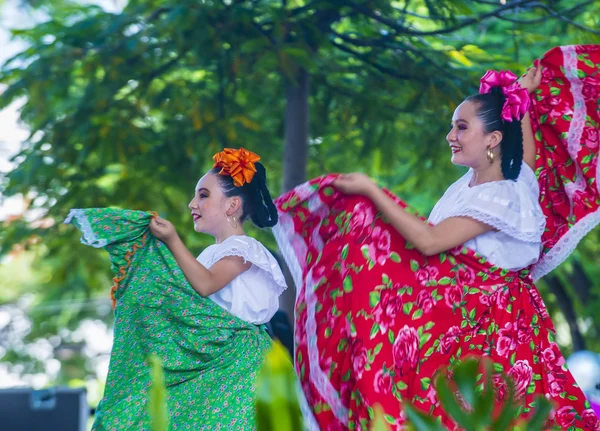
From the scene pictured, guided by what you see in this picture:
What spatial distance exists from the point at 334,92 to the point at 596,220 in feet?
9.25

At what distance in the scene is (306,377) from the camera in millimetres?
2674

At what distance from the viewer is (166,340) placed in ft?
9.20

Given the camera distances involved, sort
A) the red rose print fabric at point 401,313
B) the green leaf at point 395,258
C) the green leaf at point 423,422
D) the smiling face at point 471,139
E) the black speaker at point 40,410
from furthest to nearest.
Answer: the black speaker at point 40,410
the smiling face at point 471,139
the green leaf at point 395,258
the red rose print fabric at point 401,313
the green leaf at point 423,422

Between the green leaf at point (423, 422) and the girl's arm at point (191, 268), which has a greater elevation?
the green leaf at point (423, 422)

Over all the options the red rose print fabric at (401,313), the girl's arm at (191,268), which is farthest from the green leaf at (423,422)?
the girl's arm at (191,268)

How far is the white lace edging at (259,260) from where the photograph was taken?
2930 millimetres

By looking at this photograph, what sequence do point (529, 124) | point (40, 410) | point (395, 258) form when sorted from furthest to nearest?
1. point (40, 410)
2. point (529, 124)
3. point (395, 258)

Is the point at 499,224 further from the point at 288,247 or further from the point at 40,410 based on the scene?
the point at 40,410

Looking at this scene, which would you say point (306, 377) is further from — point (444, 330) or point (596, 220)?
point (596, 220)

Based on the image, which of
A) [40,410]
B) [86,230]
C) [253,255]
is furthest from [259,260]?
[40,410]

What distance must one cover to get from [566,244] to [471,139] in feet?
1.45

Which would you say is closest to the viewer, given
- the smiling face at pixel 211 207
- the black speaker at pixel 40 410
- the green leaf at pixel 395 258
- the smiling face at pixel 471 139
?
the green leaf at pixel 395 258

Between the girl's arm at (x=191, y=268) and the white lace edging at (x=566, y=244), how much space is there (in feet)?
3.27

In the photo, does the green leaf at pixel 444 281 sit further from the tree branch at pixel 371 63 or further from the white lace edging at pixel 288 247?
the tree branch at pixel 371 63
